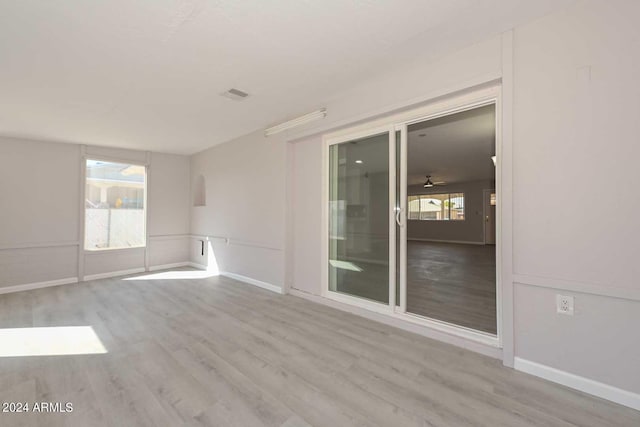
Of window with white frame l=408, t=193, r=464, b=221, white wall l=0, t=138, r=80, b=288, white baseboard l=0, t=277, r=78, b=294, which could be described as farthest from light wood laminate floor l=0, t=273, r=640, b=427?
window with white frame l=408, t=193, r=464, b=221

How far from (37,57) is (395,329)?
4260 millimetres

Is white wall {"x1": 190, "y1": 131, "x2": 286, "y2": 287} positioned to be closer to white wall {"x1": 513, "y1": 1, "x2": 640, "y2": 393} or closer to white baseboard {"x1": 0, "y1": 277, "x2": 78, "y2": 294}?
white baseboard {"x1": 0, "y1": 277, "x2": 78, "y2": 294}

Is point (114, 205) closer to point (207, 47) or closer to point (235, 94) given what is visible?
point (235, 94)

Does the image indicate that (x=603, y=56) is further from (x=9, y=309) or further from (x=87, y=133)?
(x=9, y=309)

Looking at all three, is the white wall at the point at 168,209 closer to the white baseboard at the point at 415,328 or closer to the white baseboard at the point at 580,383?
the white baseboard at the point at 415,328

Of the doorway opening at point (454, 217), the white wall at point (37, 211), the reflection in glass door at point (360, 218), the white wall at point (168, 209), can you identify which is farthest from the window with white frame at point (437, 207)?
the white wall at point (37, 211)

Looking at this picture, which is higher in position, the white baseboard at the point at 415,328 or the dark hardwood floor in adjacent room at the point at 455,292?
the dark hardwood floor in adjacent room at the point at 455,292

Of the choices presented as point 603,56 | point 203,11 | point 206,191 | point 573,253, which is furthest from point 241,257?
point 603,56

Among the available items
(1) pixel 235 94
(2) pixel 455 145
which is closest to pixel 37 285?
(1) pixel 235 94

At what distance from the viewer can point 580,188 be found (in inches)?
75.5

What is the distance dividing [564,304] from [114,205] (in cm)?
711

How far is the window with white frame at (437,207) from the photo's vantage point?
449 inches

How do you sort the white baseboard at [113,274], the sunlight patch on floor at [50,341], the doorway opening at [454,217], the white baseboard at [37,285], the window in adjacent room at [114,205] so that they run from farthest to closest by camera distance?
the window in adjacent room at [114,205]
the white baseboard at [113,274]
the white baseboard at [37,285]
the doorway opening at [454,217]
the sunlight patch on floor at [50,341]

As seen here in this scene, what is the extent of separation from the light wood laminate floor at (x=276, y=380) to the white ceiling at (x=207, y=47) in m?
2.64
